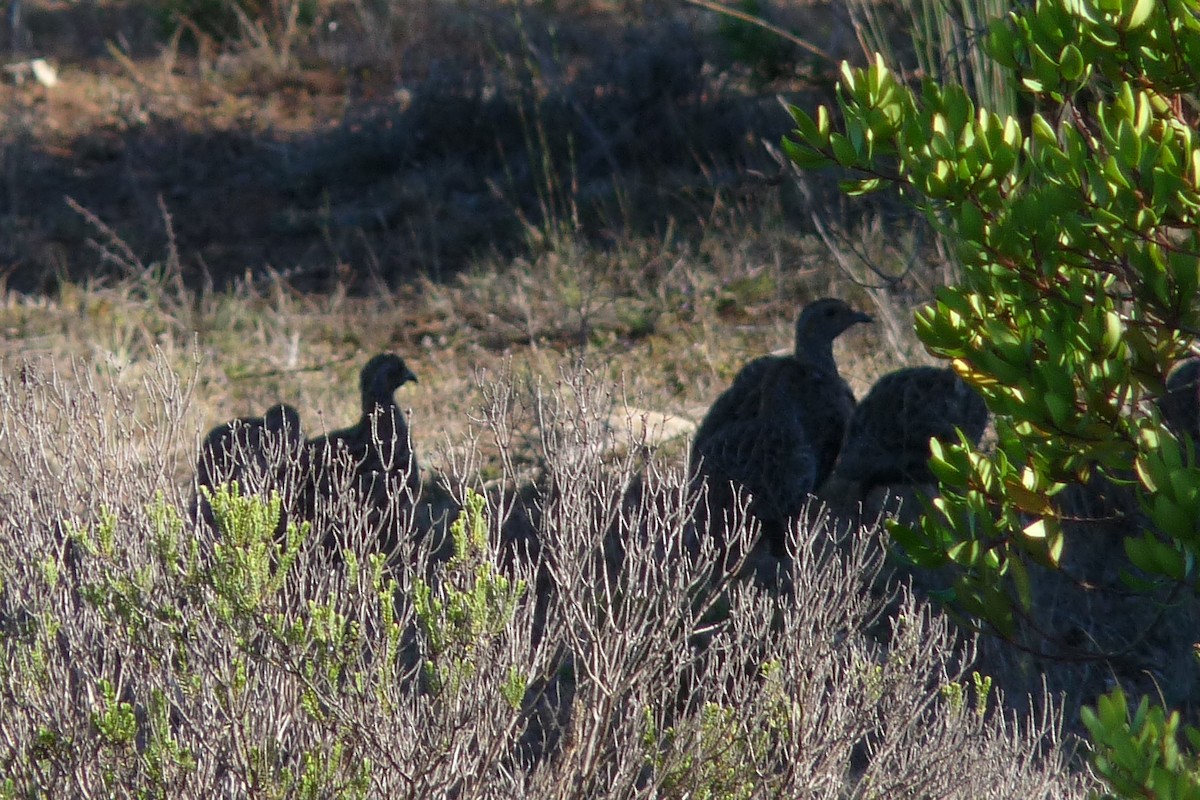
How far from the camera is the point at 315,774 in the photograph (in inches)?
107

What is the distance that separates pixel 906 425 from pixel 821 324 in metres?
0.99

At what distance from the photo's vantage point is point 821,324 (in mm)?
6910

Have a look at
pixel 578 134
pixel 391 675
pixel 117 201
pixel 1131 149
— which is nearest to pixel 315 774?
pixel 391 675

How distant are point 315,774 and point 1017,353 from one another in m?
→ 1.66

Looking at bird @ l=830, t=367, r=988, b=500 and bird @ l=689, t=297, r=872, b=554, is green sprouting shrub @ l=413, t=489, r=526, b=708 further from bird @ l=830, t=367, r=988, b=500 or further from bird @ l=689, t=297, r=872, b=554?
bird @ l=830, t=367, r=988, b=500

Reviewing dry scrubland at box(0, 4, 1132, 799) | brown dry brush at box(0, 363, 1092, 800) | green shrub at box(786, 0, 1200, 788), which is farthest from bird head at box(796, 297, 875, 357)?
green shrub at box(786, 0, 1200, 788)

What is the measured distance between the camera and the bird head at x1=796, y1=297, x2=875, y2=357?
689 centimetres

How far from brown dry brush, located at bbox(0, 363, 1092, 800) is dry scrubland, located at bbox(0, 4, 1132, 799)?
0.02 meters

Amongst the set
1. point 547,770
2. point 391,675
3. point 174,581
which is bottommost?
point 547,770

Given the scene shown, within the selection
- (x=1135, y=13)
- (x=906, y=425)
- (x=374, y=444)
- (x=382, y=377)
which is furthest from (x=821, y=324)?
(x=1135, y=13)

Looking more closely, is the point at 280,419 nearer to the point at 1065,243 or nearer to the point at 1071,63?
the point at 1065,243

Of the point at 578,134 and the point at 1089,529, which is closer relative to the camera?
the point at 1089,529

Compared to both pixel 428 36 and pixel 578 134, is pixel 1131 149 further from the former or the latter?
pixel 428 36

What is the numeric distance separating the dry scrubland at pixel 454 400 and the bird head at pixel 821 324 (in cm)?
26
